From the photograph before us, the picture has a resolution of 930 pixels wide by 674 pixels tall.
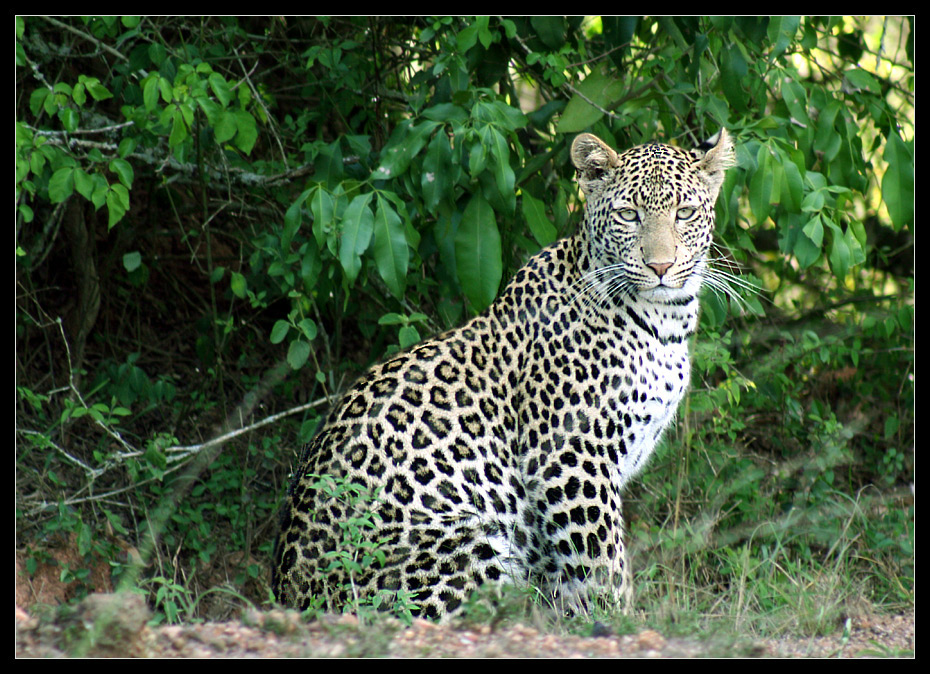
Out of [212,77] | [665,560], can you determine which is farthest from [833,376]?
[212,77]

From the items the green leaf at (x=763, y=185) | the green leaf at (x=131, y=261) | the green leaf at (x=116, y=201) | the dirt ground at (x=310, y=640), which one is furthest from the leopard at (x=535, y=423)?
the green leaf at (x=131, y=261)

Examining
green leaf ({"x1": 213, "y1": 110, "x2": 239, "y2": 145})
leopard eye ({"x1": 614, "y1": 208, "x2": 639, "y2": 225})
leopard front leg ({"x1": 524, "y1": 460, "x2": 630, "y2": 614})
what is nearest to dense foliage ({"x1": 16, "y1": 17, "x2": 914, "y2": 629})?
green leaf ({"x1": 213, "y1": 110, "x2": 239, "y2": 145})

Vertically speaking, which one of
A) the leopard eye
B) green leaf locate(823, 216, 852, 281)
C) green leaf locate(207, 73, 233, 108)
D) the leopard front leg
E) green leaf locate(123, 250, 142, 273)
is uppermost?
green leaf locate(207, 73, 233, 108)

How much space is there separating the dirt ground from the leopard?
64 cm

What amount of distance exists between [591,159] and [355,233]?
1231 mm

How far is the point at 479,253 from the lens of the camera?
5.28m

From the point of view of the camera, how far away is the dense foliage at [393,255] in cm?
517

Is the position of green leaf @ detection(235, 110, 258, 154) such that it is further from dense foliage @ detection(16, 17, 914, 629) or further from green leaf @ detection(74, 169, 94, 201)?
green leaf @ detection(74, 169, 94, 201)

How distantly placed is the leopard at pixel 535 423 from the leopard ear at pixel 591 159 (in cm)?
1

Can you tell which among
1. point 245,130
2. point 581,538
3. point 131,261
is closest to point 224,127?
point 245,130

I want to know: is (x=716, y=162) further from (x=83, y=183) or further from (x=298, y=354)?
(x=83, y=183)

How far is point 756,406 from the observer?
733cm

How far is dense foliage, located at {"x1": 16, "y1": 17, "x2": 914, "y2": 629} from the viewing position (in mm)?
5168
